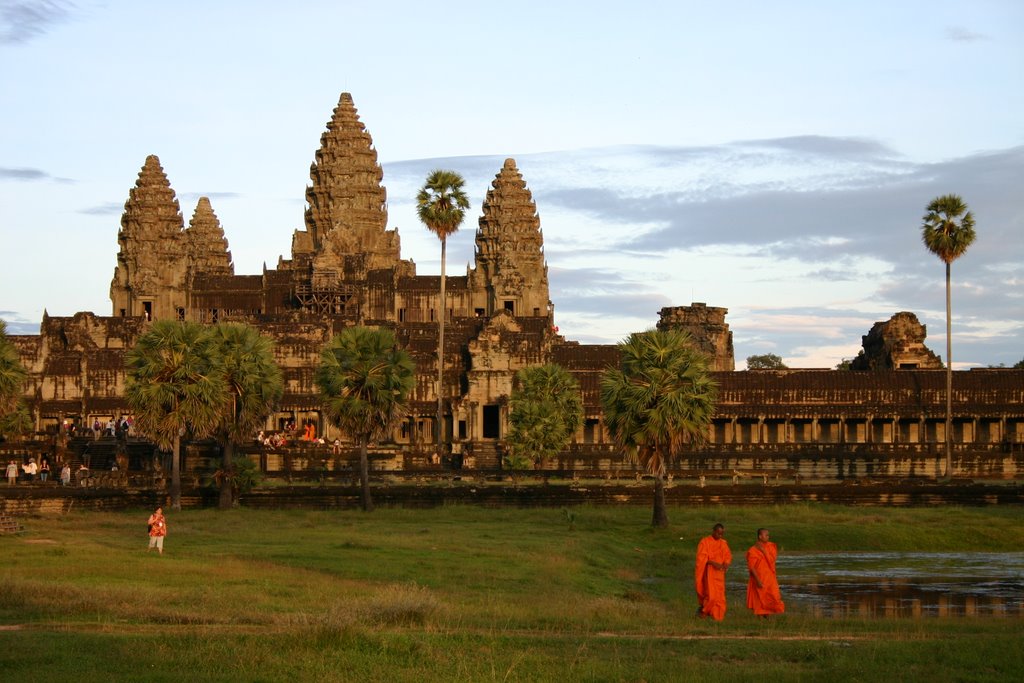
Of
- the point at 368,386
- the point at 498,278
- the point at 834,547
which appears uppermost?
the point at 498,278

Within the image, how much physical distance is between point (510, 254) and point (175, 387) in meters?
66.3

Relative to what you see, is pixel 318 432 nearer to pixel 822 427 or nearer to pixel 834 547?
pixel 822 427

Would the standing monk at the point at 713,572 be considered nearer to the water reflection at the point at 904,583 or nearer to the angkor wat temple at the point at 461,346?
the water reflection at the point at 904,583

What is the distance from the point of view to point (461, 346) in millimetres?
101438

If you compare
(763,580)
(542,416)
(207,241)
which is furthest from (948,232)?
(207,241)

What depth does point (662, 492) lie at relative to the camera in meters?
53.6

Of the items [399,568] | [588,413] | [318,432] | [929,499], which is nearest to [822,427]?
[588,413]

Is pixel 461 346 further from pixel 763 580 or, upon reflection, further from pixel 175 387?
pixel 763 580

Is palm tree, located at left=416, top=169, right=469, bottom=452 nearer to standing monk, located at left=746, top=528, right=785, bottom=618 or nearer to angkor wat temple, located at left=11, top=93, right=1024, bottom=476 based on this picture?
angkor wat temple, located at left=11, top=93, right=1024, bottom=476

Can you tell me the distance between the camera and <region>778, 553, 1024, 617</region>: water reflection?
35.6m

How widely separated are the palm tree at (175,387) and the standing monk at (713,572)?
109 feet

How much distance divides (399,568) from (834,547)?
56.6 feet

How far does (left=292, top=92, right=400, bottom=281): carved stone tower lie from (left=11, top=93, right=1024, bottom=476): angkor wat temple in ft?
0.53

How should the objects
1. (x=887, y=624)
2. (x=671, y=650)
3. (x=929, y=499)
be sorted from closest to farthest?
(x=671, y=650), (x=887, y=624), (x=929, y=499)
